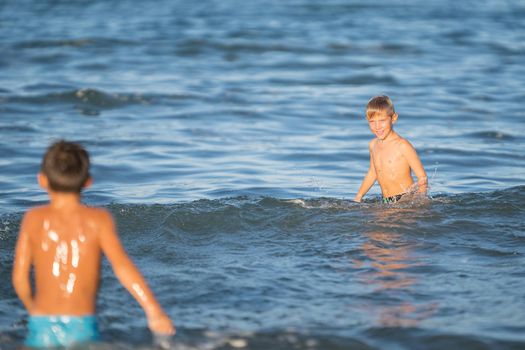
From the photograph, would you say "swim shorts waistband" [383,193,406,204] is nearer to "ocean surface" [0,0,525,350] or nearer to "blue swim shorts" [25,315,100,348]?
"ocean surface" [0,0,525,350]

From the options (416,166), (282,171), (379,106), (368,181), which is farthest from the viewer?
(282,171)

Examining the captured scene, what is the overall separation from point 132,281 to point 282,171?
6.06 meters

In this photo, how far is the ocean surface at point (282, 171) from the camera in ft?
17.1

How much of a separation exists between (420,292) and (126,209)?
10.7 ft

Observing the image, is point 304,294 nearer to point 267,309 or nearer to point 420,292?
point 267,309

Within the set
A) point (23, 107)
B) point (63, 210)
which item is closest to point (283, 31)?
point (23, 107)

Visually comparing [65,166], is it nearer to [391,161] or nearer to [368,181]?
[391,161]

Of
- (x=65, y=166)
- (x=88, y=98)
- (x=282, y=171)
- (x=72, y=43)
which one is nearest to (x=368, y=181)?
(x=282, y=171)

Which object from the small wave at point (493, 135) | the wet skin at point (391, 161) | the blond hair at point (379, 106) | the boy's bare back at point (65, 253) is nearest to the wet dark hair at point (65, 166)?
the boy's bare back at point (65, 253)

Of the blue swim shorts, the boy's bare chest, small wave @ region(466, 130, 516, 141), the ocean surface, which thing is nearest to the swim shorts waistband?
the ocean surface

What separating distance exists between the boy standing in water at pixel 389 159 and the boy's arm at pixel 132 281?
13.5 ft

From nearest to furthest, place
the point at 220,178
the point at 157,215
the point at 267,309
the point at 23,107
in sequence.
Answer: the point at 267,309 < the point at 157,215 < the point at 220,178 < the point at 23,107

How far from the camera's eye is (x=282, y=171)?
10.1 metres

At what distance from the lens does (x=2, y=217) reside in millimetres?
7766
